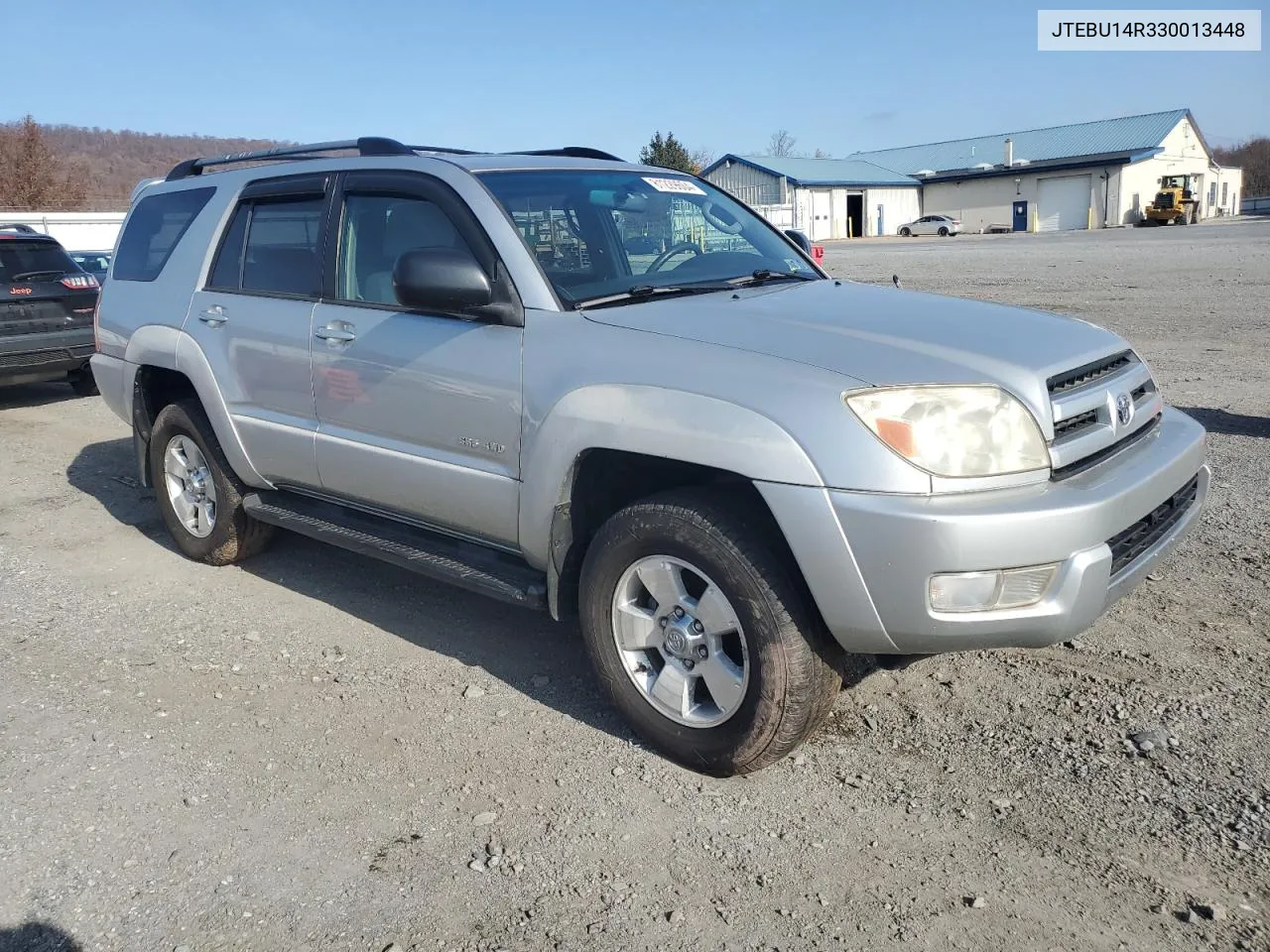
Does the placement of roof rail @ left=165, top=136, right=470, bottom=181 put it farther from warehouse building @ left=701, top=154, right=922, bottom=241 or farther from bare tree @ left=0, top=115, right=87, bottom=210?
bare tree @ left=0, top=115, right=87, bottom=210

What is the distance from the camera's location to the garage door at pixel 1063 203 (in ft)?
194

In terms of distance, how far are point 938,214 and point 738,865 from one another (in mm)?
65856

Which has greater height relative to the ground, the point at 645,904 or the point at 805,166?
the point at 805,166

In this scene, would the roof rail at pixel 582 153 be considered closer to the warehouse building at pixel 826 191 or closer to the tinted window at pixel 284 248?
the tinted window at pixel 284 248

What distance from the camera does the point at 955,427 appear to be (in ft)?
9.68

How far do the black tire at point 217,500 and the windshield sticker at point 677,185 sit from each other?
99.5 inches

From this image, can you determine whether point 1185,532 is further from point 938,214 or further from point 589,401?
point 938,214

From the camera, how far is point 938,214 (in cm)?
6400

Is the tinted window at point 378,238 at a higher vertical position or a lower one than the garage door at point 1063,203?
lower

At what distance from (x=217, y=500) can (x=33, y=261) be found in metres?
6.65

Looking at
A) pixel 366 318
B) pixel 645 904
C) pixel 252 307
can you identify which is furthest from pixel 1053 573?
pixel 252 307

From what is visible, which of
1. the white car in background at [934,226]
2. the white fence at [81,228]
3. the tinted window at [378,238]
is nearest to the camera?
the tinted window at [378,238]

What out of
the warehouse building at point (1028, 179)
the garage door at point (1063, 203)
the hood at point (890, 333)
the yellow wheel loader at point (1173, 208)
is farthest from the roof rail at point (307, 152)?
the garage door at point (1063, 203)

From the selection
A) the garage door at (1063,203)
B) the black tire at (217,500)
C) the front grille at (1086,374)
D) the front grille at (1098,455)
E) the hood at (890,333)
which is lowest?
the black tire at (217,500)
